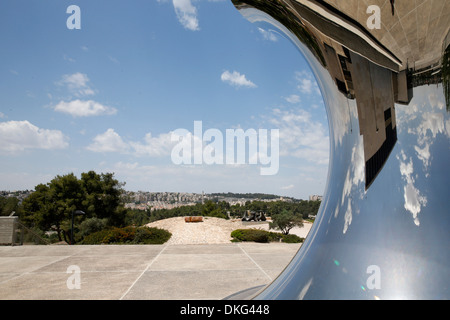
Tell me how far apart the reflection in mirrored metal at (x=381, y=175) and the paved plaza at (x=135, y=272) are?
238cm

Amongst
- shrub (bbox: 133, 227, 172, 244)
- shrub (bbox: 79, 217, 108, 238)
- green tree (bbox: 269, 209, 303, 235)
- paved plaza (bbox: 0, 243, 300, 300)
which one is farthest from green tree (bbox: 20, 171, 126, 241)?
paved plaza (bbox: 0, 243, 300, 300)

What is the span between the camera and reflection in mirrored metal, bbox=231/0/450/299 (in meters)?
0.95

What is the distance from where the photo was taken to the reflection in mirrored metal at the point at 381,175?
949 millimetres

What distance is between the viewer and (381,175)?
1.09m

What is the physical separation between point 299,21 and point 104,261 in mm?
5572

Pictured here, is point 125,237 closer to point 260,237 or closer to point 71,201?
point 260,237

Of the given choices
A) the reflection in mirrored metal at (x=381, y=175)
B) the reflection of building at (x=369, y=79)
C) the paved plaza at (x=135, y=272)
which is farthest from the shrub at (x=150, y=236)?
the reflection of building at (x=369, y=79)

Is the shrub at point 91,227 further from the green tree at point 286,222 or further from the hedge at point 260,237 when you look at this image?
the green tree at point 286,222

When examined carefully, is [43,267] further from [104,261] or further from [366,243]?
[366,243]

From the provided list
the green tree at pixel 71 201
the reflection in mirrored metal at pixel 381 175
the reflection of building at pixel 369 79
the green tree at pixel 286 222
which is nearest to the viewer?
the reflection in mirrored metal at pixel 381 175

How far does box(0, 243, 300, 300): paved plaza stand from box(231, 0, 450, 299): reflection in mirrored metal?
7.79ft
